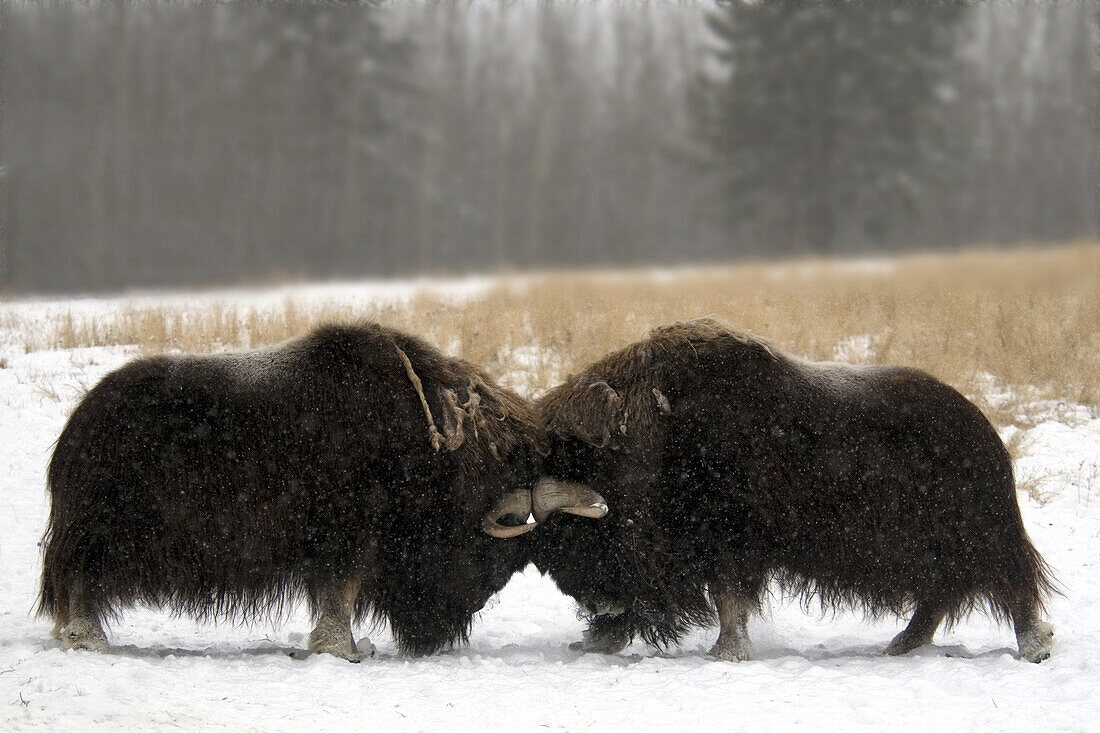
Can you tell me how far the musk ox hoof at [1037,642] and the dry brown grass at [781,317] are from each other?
5.43 metres

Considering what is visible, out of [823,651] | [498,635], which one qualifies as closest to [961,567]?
[823,651]

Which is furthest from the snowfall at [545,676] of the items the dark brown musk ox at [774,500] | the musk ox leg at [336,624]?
the dark brown musk ox at [774,500]

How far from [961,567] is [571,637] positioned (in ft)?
7.95

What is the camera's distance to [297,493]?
4723 mm

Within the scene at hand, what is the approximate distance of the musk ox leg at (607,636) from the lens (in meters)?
5.13

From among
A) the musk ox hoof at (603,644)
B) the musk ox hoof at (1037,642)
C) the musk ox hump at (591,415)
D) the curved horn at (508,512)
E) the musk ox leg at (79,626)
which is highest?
the musk ox hump at (591,415)

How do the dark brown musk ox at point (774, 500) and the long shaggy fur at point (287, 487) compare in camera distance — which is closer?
the long shaggy fur at point (287, 487)

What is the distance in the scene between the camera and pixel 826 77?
30.4ft

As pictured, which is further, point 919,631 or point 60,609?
point 919,631

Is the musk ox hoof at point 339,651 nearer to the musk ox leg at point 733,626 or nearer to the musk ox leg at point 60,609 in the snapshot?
the musk ox leg at point 60,609

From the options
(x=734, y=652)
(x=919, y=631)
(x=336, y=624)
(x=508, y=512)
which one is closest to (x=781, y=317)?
(x=919, y=631)

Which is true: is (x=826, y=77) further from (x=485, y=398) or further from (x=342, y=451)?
(x=342, y=451)

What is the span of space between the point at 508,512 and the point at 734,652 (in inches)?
61.0

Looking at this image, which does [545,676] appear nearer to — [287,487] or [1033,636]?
[287,487]
